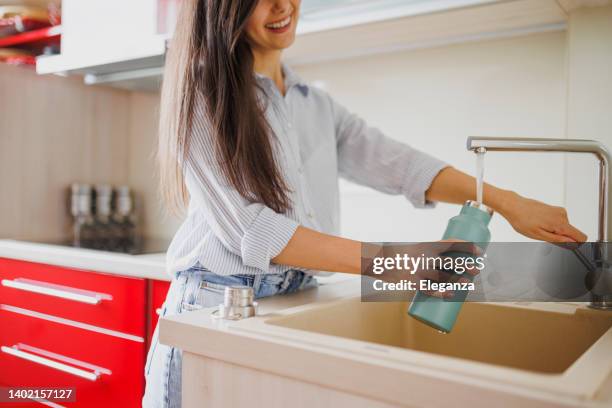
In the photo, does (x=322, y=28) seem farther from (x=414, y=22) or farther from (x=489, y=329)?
(x=489, y=329)

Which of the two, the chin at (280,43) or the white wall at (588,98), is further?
the white wall at (588,98)

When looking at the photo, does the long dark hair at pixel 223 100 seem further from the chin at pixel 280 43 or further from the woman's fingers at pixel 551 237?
the woman's fingers at pixel 551 237

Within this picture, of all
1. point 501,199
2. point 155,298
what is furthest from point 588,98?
point 155,298

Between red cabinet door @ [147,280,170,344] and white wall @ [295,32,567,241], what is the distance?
0.60m

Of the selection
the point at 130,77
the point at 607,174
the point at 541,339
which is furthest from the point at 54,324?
the point at 607,174

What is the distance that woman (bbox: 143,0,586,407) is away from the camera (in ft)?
3.00

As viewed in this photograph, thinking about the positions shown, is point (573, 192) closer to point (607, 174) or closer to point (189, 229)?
point (607, 174)

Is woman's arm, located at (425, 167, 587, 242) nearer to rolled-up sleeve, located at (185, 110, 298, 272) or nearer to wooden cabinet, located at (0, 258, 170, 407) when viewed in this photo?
rolled-up sleeve, located at (185, 110, 298, 272)

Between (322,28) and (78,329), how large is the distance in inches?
42.9

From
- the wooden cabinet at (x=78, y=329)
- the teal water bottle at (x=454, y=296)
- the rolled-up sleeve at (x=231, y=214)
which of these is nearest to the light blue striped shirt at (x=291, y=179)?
the rolled-up sleeve at (x=231, y=214)

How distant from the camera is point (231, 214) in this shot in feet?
3.04

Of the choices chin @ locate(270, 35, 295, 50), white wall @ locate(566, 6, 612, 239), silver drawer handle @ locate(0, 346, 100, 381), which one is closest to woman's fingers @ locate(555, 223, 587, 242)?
white wall @ locate(566, 6, 612, 239)

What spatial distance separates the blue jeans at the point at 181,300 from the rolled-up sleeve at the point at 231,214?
0.08 meters

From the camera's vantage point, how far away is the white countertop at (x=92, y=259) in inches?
60.1
